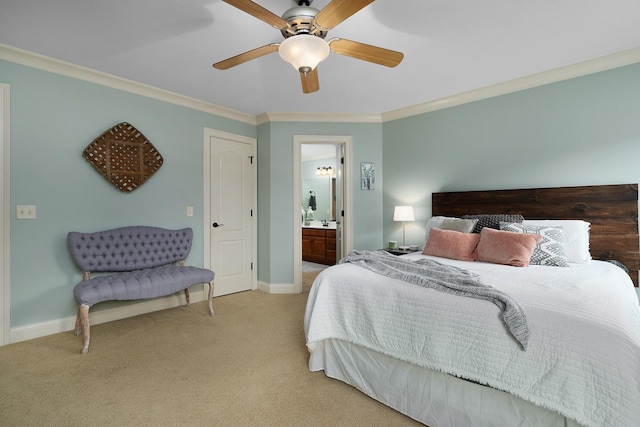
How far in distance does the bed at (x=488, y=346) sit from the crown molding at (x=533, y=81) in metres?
1.74

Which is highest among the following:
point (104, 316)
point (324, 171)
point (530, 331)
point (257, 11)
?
point (257, 11)

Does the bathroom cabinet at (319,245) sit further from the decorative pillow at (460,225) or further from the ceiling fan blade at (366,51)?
the ceiling fan blade at (366,51)

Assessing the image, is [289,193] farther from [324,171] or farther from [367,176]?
[324,171]

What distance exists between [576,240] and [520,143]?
1.15 meters

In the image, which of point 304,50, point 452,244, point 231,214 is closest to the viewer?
point 304,50

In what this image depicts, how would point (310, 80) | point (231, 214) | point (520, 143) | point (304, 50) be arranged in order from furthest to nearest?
1. point (231, 214)
2. point (520, 143)
3. point (310, 80)
4. point (304, 50)

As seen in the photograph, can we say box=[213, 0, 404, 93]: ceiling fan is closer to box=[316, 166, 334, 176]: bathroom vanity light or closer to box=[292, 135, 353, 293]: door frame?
box=[292, 135, 353, 293]: door frame

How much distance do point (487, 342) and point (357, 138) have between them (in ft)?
11.0

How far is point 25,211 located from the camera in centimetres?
269

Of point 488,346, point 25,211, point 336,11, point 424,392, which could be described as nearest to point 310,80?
point 336,11

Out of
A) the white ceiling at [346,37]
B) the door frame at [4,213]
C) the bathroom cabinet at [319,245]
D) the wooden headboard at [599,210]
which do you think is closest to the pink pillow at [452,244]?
the wooden headboard at [599,210]

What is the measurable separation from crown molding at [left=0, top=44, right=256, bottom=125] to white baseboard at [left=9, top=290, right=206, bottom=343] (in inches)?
89.4

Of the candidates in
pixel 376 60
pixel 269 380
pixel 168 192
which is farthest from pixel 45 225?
pixel 376 60

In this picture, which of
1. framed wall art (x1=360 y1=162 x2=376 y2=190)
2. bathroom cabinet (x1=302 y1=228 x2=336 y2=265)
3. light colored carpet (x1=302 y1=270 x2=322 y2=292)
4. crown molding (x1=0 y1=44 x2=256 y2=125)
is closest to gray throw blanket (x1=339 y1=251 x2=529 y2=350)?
framed wall art (x1=360 y1=162 x2=376 y2=190)
